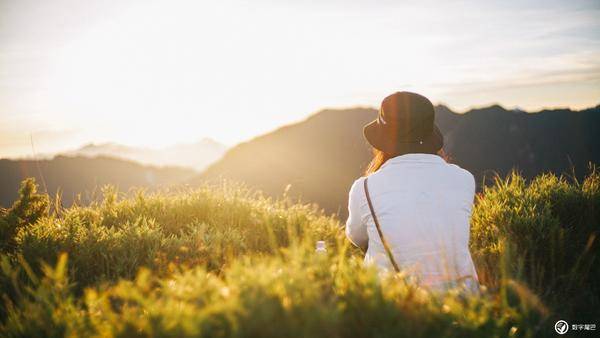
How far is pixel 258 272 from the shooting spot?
7.31ft

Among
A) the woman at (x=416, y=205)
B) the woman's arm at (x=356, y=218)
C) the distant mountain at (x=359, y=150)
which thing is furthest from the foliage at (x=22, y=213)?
the distant mountain at (x=359, y=150)

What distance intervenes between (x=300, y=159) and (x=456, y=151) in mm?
63064

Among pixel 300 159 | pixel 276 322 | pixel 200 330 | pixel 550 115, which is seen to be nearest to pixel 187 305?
pixel 200 330

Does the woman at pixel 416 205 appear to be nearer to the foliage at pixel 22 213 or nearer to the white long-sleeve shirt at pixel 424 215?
the white long-sleeve shirt at pixel 424 215

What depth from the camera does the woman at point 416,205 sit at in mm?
3350

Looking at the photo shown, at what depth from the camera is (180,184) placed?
28.2ft

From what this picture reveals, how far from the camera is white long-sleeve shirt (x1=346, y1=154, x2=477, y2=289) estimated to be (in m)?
3.35

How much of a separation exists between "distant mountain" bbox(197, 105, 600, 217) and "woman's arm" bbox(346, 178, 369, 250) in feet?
371

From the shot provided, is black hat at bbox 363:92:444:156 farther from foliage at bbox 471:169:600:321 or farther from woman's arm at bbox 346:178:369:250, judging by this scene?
foliage at bbox 471:169:600:321

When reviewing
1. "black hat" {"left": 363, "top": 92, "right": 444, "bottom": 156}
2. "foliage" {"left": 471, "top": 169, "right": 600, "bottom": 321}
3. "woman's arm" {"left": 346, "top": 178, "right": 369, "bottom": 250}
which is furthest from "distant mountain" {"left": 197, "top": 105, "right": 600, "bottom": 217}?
"black hat" {"left": 363, "top": 92, "right": 444, "bottom": 156}

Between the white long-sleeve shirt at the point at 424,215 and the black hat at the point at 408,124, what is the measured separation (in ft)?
0.72

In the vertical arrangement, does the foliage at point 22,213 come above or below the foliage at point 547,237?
above

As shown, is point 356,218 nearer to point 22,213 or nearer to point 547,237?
point 547,237

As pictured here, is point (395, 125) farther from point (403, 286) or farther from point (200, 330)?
point (200, 330)
